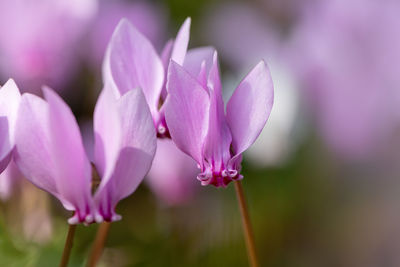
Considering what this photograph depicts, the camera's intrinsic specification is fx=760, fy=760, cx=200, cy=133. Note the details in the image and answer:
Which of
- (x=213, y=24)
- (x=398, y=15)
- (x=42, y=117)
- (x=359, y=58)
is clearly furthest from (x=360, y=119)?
(x=42, y=117)

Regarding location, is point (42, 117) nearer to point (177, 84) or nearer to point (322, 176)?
point (177, 84)

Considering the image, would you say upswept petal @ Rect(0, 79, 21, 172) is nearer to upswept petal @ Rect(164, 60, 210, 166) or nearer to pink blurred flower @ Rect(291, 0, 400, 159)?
upswept petal @ Rect(164, 60, 210, 166)

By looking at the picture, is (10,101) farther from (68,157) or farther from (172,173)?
(172,173)

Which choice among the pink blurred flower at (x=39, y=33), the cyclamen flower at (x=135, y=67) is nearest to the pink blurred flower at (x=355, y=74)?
the pink blurred flower at (x=39, y=33)

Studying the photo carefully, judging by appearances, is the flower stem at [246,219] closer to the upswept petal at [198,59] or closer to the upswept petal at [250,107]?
the upswept petal at [250,107]

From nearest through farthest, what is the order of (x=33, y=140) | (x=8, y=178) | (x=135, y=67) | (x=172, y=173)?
1. (x=33, y=140)
2. (x=135, y=67)
3. (x=8, y=178)
4. (x=172, y=173)

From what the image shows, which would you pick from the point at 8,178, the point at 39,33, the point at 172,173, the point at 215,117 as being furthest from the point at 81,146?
the point at 39,33
